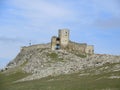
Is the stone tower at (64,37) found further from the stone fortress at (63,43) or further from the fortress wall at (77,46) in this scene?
the fortress wall at (77,46)

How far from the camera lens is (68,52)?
11656 cm

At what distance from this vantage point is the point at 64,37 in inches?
4793

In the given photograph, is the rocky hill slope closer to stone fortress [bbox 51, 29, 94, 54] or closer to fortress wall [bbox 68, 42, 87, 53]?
stone fortress [bbox 51, 29, 94, 54]

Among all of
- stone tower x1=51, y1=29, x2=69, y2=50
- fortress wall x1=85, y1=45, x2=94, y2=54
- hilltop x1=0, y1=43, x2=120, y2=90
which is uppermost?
stone tower x1=51, y1=29, x2=69, y2=50

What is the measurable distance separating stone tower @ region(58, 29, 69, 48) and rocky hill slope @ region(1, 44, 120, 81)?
491 cm

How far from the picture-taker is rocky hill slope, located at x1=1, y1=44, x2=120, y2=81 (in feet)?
273

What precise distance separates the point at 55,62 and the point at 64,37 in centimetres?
1783

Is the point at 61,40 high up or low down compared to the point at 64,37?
down

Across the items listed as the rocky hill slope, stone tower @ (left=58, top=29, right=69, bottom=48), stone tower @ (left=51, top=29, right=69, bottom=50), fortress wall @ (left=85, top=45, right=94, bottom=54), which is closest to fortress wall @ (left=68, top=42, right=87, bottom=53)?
fortress wall @ (left=85, top=45, right=94, bottom=54)

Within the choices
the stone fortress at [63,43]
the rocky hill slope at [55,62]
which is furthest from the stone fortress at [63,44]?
the rocky hill slope at [55,62]

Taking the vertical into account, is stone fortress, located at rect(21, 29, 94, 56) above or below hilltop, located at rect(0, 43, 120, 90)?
above

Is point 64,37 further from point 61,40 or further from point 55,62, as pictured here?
point 55,62

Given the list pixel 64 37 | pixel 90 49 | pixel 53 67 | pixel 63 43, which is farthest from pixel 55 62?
pixel 90 49

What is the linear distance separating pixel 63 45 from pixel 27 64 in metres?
16.9
